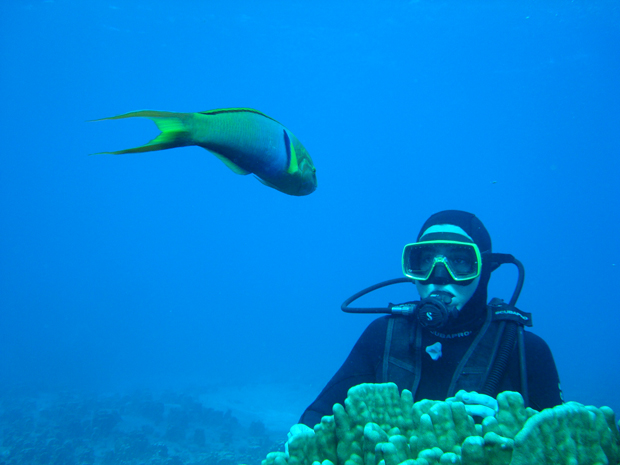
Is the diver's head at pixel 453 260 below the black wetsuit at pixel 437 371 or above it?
above

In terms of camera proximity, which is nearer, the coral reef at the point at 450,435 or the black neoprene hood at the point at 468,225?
the coral reef at the point at 450,435

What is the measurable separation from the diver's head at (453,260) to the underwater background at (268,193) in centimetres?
474

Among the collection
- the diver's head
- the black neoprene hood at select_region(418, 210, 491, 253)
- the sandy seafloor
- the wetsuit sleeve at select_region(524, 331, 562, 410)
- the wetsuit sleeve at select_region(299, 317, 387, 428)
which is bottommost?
the sandy seafloor

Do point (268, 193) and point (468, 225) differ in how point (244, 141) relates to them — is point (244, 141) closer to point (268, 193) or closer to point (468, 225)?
point (468, 225)

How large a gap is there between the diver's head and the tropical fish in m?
1.85

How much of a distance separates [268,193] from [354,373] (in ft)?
304

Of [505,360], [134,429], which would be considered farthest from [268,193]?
[505,360]

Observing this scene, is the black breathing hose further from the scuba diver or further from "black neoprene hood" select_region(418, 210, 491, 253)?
"black neoprene hood" select_region(418, 210, 491, 253)

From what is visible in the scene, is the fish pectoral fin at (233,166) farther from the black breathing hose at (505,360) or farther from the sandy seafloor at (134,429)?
the sandy seafloor at (134,429)

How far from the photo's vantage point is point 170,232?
120 meters

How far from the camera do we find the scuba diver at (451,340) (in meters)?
2.25

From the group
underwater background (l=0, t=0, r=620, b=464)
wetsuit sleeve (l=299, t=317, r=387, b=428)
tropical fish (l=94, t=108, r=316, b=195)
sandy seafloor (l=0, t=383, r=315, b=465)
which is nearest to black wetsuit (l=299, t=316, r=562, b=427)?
wetsuit sleeve (l=299, t=317, r=387, b=428)

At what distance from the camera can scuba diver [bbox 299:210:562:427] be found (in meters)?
2.25

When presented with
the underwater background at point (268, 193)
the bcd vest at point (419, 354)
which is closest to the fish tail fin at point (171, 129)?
the bcd vest at point (419, 354)
